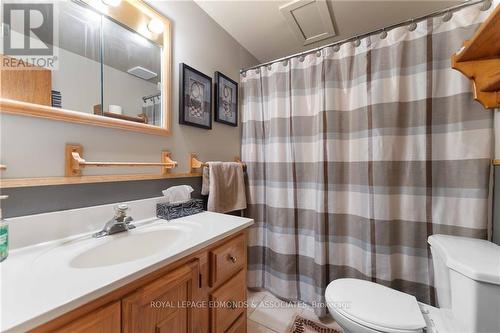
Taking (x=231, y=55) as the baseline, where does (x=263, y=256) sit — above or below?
below

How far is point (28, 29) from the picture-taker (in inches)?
29.7

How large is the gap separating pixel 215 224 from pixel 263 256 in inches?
35.2

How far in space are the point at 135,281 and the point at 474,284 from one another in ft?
3.61

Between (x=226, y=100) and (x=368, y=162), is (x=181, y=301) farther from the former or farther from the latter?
(x=226, y=100)

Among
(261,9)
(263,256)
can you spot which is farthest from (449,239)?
(261,9)

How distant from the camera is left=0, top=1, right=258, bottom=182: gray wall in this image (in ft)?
2.34

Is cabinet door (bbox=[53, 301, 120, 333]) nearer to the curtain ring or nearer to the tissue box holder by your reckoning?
the tissue box holder

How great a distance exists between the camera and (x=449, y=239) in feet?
3.07

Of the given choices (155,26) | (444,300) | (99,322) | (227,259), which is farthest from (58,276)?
(444,300)

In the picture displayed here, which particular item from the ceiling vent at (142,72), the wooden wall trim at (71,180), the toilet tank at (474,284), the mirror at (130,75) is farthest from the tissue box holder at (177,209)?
the toilet tank at (474,284)

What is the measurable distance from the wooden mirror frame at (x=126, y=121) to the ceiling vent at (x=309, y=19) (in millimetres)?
826

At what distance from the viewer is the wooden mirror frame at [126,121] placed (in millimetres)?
713

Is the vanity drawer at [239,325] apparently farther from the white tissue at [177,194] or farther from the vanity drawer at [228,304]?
the white tissue at [177,194]

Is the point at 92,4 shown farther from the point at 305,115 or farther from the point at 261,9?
the point at 305,115
